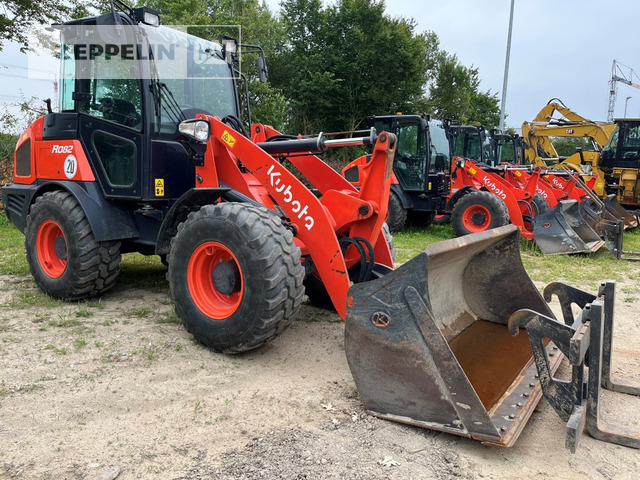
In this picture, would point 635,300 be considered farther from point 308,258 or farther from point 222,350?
point 222,350

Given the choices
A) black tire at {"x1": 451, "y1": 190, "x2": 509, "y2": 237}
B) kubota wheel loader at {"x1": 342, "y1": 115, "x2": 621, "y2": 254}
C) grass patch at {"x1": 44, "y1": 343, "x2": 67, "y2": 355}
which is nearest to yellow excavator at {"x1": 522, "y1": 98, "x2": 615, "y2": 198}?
kubota wheel loader at {"x1": 342, "y1": 115, "x2": 621, "y2": 254}

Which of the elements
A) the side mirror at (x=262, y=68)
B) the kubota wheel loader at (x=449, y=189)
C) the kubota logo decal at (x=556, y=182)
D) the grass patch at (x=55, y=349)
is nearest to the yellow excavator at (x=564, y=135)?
the kubota logo decal at (x=556, y=182)

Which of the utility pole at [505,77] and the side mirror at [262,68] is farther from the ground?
the utility pole at [505,77]

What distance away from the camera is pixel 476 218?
10078 mm

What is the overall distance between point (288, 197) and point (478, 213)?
7.04 meters

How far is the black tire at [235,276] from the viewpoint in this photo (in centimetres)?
346

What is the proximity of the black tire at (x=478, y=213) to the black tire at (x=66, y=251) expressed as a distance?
690 cm

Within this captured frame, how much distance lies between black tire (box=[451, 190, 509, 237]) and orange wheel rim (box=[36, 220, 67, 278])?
7167 mm

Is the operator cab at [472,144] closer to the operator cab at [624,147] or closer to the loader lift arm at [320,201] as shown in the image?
the operator cab at [624,147]

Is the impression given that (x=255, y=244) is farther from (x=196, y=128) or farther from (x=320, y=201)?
(x=196, y=128)

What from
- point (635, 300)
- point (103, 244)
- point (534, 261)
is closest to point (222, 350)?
point (103, 244)

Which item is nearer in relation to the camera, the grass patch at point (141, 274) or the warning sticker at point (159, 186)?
the warning sticker at point (159, 186)

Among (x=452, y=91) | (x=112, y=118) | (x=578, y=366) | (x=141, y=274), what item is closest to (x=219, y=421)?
(x=578, y=366)

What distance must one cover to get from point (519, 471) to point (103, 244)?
12.8 feet
